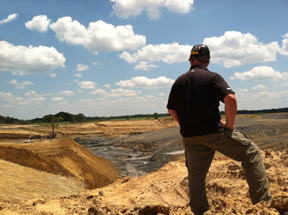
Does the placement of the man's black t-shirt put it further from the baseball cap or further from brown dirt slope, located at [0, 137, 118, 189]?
brown dirt slope, located at [0, 137, 118, 189]

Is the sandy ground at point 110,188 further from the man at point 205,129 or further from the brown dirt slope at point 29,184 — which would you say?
the man at point 205,129

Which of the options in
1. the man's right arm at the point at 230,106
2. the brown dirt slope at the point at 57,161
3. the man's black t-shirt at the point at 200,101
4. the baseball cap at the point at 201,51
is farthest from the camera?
the brown dirt slope at the point at 57,161

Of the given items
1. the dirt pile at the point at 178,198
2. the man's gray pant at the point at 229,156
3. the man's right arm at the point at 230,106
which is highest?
the man's right arm at the point at 230,106

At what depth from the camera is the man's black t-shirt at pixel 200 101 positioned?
2.96 m

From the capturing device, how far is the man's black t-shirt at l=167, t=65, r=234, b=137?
2959 mm

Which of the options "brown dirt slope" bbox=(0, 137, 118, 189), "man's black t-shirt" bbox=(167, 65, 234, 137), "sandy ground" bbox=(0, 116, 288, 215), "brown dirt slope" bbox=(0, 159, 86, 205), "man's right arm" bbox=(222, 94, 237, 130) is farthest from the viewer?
"brown dirt slope" bbox=(0, 137, 118, 189)

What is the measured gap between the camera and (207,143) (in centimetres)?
302

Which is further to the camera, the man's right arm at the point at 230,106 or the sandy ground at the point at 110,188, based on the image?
the sandy ground at the point at 110,188

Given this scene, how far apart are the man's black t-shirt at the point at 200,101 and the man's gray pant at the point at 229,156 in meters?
0.12

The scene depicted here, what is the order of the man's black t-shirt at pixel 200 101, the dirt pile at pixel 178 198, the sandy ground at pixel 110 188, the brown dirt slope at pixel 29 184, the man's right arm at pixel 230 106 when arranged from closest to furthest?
the man's right arm at pixel 230 106
the man's black t-shirt at pixel 200 101
the dirt pile at pixel 178 198
the sandy ground at pixel 110 188
the brown dirt slope at pixel 29 184

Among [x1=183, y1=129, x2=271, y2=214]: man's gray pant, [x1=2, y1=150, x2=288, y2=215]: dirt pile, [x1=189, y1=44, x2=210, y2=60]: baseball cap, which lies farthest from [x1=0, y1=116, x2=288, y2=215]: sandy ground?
[x1=189, y1=44, x2=210, y2=60]: baseball cap

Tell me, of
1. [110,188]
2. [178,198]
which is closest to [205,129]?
[178,198]

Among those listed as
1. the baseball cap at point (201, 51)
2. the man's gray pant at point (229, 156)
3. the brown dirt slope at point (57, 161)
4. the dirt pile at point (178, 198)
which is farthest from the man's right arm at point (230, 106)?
the brown dirt slope at point (57, 161)

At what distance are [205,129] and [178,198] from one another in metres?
3.90
